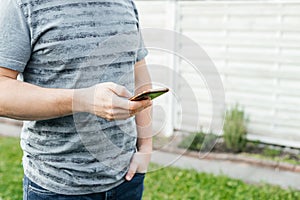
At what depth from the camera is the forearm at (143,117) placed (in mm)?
1573

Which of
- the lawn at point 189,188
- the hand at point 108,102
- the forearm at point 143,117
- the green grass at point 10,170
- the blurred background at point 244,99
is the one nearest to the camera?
the hand at point 108,102

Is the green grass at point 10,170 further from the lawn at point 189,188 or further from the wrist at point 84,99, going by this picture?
the wrist at point 84,99

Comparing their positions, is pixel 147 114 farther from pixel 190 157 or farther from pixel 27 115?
pixel 190 157

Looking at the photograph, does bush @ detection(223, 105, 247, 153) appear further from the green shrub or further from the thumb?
the thumb

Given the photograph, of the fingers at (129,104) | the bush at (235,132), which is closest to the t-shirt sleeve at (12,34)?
the fingers at (129,104)

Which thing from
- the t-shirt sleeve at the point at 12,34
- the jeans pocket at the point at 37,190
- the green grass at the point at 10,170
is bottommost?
the green grass at the point at 10,170

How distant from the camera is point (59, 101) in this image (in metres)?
1.16

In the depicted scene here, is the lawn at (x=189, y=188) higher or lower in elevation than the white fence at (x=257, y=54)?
lower

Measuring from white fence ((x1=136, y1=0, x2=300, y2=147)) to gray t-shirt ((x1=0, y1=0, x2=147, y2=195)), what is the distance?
9.77ft

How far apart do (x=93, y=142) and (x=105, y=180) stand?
0.46 feet

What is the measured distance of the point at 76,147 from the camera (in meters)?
1.31

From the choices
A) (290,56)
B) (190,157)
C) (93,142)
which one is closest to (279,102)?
(290,56)

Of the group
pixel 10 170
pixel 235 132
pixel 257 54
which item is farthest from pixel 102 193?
pixel 257 54

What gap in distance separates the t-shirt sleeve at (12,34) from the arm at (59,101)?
1.2 inches
